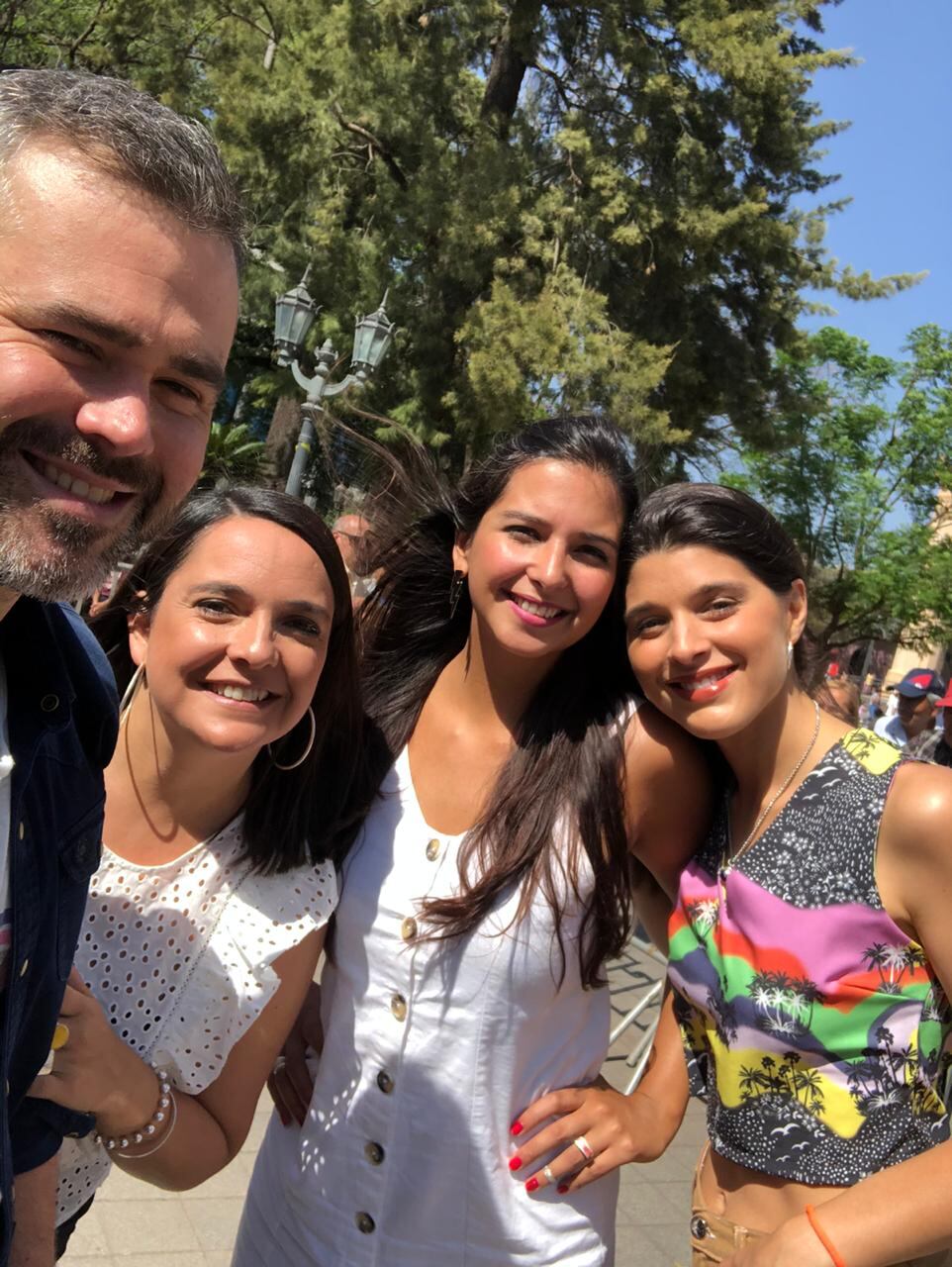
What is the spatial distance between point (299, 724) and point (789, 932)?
1.00m

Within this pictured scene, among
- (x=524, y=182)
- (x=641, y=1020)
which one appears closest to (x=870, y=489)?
(x=524, y=182)

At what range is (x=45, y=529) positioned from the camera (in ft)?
4.03

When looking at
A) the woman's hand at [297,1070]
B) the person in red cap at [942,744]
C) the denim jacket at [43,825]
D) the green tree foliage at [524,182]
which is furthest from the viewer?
the green tree foliage at [524,182]

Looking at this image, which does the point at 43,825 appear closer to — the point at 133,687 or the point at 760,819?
the point at 133,687

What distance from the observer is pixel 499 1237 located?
2.03m

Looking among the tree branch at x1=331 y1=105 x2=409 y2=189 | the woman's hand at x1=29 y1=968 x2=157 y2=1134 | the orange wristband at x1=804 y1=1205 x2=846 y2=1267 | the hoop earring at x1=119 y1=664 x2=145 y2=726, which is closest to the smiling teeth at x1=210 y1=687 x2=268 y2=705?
the hoop earring at x1=119 y1=664 x2=145 y2=726

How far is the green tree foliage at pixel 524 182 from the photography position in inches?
501

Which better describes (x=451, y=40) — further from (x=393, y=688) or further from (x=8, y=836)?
(x=8, y=836)

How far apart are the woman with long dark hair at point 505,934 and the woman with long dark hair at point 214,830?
18 centimetres

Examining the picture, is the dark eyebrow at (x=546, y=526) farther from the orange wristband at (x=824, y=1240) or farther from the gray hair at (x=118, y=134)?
the orange wristband at (x=824, y=1240)

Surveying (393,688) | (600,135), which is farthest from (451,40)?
(393,688)

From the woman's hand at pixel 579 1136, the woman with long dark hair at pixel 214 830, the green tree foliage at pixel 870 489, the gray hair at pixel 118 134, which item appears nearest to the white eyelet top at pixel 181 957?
the woman with long dark hair at pixel 214 830

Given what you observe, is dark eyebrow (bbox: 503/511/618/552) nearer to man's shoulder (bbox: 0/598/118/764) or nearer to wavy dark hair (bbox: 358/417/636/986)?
wavy dark hair (bbox: 358/417/636/986)

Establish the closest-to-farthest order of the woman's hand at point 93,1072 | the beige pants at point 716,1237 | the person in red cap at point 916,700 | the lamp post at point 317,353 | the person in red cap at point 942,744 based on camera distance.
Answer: the woman's hand at point 93,1072, the beige pants at point 716,1237, the person in red cap at point 942,744, the person in red cap at point 916,700, the lamp post at point 317,353
